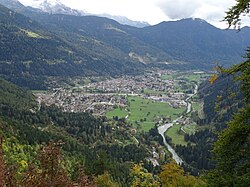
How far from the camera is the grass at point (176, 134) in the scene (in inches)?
6020

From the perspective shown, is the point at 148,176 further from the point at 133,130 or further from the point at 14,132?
the point at 133,130

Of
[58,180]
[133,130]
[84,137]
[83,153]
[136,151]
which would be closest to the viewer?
[58,180]

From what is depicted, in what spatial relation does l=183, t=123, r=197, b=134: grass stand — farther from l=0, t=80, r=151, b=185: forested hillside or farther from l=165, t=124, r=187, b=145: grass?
l=0, t=80, r=151, b=185: forested hillside

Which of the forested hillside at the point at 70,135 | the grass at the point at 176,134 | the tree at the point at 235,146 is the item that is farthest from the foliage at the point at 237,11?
the grass at the point at 176,134

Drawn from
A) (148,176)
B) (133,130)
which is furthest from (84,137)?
(148,176)

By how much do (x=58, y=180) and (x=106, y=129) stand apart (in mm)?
141955

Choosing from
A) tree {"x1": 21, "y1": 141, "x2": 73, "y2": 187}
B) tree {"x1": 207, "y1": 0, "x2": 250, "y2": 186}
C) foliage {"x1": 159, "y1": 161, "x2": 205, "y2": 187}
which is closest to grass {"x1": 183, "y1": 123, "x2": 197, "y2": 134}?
foliage {"x1": 159, "y1": 161, "x2": 205, "y2": 187}

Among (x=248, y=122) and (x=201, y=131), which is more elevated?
(x=248, y=122)

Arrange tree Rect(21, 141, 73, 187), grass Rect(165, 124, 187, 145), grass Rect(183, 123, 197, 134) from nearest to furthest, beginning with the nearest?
tree Rect(21, 141, 73, 187), grass Rect(165, 124, 187, 145), grass Rect(183, 123, 197, 134)

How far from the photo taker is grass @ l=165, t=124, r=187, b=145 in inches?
6020

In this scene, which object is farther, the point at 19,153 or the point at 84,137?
the point at 84,137

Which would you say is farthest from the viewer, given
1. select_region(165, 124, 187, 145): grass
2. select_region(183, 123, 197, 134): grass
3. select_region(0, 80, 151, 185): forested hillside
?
select_region(183, 123, 197, 134): grass

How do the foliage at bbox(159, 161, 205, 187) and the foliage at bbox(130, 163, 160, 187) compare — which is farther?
the foliage at bbox(159, 161, 205, 187)

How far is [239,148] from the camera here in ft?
47.1
